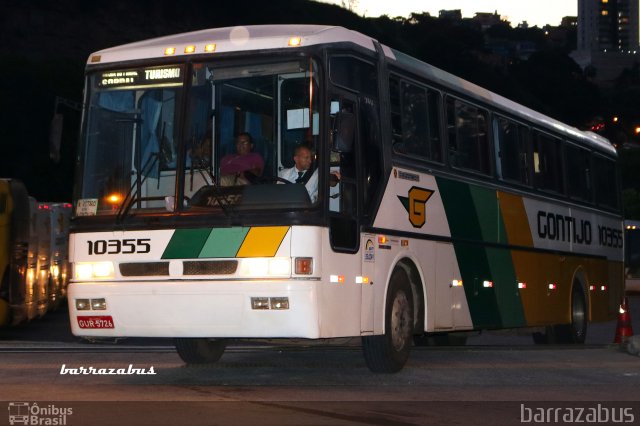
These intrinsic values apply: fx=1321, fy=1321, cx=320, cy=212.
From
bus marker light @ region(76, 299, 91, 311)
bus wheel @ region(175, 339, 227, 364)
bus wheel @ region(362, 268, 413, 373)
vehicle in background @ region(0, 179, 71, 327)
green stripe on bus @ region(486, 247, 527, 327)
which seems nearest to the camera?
bus marker light @ region(76, 299, 91, 311)

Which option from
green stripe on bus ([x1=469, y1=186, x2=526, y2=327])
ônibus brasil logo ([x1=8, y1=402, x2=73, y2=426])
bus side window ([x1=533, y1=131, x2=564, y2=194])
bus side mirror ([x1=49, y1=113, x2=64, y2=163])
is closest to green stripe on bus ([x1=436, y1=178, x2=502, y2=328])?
green stripe on bus ([x1=469, y1=186, x2=526, y2=327])

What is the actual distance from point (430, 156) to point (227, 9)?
127 m

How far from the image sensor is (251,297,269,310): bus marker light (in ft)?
40.6

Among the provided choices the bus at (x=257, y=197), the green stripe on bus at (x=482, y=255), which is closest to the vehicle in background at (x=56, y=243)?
the green stripe on bus at (x=482, y=255)

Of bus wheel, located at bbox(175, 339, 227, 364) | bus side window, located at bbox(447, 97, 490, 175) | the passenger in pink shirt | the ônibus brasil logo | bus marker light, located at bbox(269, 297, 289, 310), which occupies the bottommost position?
the ônibus brasil logo

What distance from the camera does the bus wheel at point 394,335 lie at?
13859 millimetres

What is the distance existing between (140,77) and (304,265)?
2.69m

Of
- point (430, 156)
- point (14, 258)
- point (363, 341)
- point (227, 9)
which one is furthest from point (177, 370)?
point (227, 9)

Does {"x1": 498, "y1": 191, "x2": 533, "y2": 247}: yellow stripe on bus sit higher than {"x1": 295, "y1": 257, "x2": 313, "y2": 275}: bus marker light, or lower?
higher

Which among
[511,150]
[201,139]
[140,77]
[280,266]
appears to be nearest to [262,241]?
[280,266]

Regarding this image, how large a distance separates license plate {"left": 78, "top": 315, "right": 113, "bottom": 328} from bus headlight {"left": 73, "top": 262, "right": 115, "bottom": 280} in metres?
→ 0.40

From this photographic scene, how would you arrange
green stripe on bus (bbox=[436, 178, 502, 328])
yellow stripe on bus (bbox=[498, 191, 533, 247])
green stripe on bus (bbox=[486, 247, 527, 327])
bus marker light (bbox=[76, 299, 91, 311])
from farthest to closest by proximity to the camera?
yellow stripe on bus (bbox=[498, 191, 533, 247])
green stripe on bus (bbox=[486, 247, 527, 327])
green stripe on bus (bbox=[436, 178, 502, 328])
bus marker light (bbox=[76, 299, 91, 311])

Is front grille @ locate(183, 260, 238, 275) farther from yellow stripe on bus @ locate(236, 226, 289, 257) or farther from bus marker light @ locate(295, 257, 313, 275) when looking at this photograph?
bus marker light @ locate(295, 257, 313, 275)

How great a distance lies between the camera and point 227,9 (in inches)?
5512
